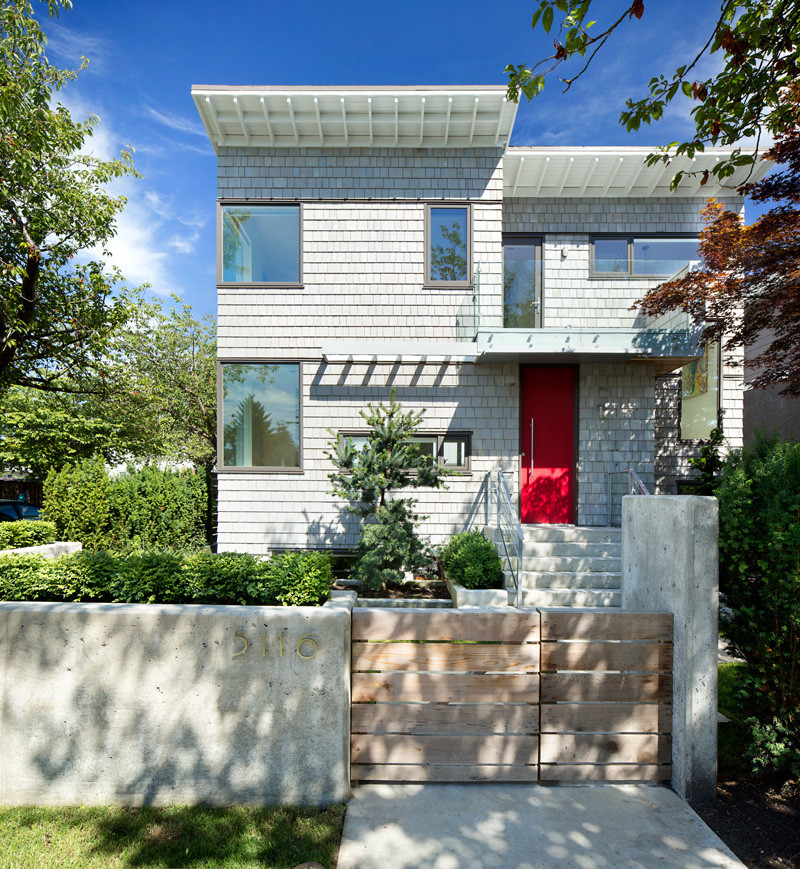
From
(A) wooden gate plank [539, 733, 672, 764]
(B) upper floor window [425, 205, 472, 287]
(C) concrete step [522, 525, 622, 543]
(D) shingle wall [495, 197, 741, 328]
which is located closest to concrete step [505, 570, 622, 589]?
(C) concrete step [522, 525, 622, 543]

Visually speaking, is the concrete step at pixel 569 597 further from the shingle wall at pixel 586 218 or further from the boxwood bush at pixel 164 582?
the shingle wall at pixel 586 218

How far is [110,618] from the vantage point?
3.54 metres

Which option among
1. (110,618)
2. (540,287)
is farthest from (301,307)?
(110,618)

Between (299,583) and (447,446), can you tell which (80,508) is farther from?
(299,583)

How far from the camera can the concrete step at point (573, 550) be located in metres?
7.14

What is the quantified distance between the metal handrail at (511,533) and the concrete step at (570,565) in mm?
354

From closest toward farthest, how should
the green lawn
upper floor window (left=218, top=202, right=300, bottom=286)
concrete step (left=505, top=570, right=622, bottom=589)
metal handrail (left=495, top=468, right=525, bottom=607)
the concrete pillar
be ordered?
the green lawn → the concrete pillar → metal handrail (left=495, top=468, right=525, bottom=607) → concrete step (left=505, top=570, right=622, bottom=589) → upper floor window (left=218, top=202, right=300, bottom=286)

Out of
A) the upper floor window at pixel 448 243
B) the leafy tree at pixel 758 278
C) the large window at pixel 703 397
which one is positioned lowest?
the large window at pixel 703 397

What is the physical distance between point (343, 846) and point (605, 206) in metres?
10.6

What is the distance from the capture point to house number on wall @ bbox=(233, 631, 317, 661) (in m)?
3.51

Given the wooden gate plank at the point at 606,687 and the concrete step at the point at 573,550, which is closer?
the wooden gate plank at the point at 606,687

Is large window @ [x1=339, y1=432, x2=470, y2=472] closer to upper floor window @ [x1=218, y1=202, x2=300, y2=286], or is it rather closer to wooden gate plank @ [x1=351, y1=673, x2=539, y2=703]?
upper floor window @ [x1=218, y1=202, x2=300, y2=286]

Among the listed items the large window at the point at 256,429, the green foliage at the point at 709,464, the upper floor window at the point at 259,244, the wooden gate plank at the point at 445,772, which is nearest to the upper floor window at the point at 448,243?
the upper floor window at the point at 259,244

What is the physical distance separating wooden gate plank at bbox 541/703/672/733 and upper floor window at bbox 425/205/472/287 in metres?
6.87
